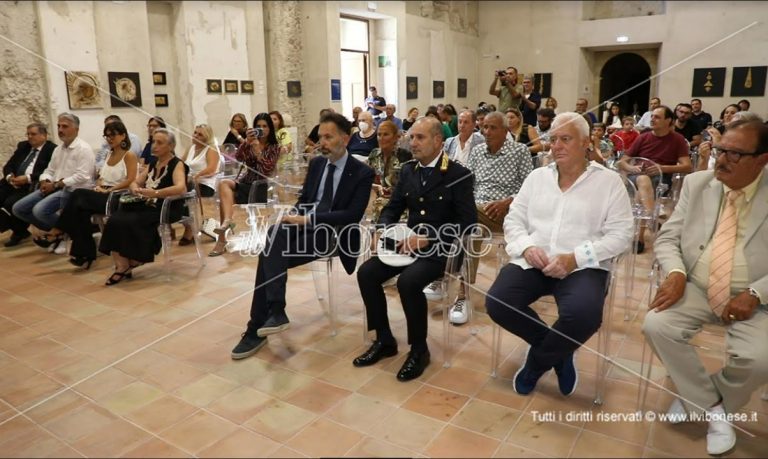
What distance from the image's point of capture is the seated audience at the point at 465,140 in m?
4.86

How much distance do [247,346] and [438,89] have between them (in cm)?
1253

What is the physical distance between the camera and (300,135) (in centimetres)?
1107

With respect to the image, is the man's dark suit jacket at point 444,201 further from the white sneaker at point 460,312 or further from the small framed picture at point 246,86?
the small framed picture at point 246,86

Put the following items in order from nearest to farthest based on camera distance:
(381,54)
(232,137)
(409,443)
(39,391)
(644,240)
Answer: (409,443), (39,391), (644,240), (232,137), (381,54)

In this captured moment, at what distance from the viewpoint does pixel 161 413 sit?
258 cm

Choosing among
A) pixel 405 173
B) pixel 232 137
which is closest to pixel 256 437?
pixel 405 173

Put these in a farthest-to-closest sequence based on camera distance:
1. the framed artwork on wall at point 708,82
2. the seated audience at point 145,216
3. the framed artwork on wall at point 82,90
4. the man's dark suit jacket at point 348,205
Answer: the framed artwork on wall at point 708,82
the framed artwork on wall at point 82,90
the seated audience at point 145,216
the man's dark suit jacket at point 348,205

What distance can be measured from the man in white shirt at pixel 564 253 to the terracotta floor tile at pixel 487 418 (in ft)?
0.67

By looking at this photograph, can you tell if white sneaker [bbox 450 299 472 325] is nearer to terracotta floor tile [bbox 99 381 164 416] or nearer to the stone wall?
terracotta floor tile [bbox 99 381 164 416]

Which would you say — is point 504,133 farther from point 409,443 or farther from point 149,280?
point 149,280

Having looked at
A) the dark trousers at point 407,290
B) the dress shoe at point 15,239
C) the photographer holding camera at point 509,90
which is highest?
the photographer holding camera at point 509,90

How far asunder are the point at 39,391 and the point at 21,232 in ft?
12.2

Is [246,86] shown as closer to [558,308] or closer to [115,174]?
[115,174]

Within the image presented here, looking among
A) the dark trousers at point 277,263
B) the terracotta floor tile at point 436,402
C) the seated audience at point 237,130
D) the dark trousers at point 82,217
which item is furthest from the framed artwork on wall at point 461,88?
the terracotta floor tile at point 436,402
